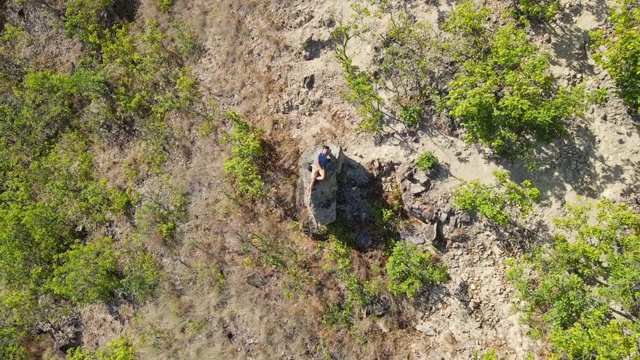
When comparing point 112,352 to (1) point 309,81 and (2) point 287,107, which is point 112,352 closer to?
(2) point 287,107

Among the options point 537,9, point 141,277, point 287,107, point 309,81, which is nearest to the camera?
point 537,9

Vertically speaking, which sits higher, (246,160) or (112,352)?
(246,160)

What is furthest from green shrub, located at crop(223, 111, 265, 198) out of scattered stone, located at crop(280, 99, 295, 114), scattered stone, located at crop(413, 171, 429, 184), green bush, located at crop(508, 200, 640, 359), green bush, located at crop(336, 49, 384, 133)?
green bush, located at crop(508, 200, 640, 359)

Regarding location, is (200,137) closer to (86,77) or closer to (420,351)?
(86,77)

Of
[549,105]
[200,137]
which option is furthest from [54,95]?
[549,105]

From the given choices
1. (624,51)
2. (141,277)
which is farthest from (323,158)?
(141,277)

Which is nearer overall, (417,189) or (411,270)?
(411,270)

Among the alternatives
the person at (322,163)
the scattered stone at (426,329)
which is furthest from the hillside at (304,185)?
the person at (322,163)
